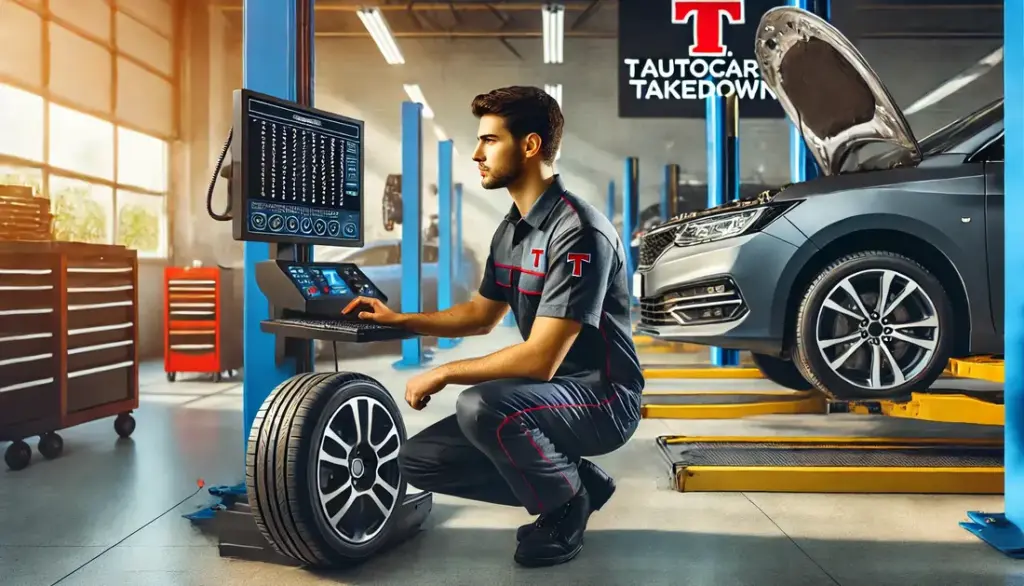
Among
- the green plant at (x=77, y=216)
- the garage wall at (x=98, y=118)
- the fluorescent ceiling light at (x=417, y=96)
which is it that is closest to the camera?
the garage wall at (x=98, y=118)

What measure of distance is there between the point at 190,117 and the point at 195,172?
685mm

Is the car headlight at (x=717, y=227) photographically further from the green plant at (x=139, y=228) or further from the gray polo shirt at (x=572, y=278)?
the green plant at (x=139, y=228)

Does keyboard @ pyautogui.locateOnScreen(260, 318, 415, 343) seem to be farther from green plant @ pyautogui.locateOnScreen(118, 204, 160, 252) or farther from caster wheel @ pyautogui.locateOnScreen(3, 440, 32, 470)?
green plant @ pyautogui.locateOnScreen(118, 204, 160, 252)

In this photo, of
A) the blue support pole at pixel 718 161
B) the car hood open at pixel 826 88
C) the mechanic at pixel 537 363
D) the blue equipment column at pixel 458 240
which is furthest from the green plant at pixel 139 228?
the mechanic at pixel 537 363

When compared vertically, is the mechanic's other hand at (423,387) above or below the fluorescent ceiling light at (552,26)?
below

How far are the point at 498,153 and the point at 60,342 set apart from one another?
2.41m

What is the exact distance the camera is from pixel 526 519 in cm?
224

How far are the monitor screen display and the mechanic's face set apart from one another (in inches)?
17.9

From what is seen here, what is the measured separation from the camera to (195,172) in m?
8.33

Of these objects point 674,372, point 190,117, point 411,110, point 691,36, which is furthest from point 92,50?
point 674,372

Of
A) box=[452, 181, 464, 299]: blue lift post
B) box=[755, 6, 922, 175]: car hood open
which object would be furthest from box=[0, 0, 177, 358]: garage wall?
box=[755, 6, 922, 175]: car hood open

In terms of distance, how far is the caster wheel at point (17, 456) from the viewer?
2889 millimetres

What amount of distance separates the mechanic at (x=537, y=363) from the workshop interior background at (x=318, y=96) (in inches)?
207

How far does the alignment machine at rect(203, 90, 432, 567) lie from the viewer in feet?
5.47
